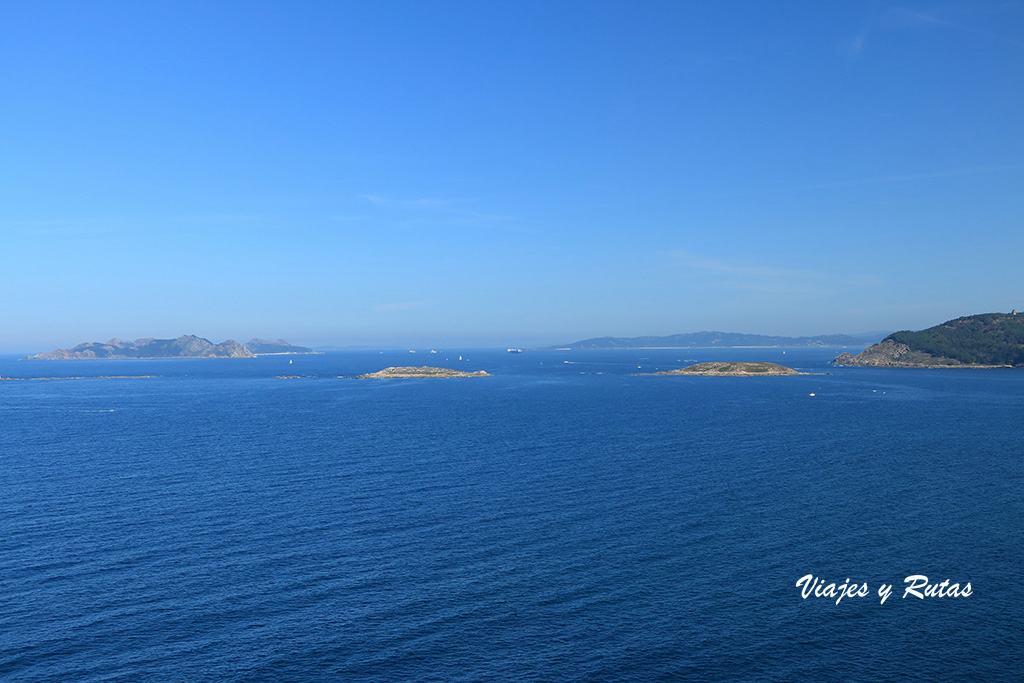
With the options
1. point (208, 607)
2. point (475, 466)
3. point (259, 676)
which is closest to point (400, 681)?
point (259, 676)

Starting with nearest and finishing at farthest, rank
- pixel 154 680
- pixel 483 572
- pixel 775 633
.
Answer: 1. pixel 154 680
2. pixel 775 633
3. pixel 483 572

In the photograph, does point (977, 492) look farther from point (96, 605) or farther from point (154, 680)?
point (96, 605)

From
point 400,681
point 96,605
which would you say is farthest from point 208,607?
point 400,681

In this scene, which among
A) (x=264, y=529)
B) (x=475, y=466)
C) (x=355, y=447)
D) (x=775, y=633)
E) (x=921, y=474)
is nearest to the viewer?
(x=775, y=633)

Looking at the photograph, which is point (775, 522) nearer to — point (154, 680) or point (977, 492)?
point (977, 492)

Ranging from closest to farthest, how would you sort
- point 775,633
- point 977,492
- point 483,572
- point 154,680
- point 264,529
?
point 154,680 < point 775,633 < point 483,572 < point 264,529 < point 977,492

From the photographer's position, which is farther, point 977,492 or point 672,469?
point 672,469
